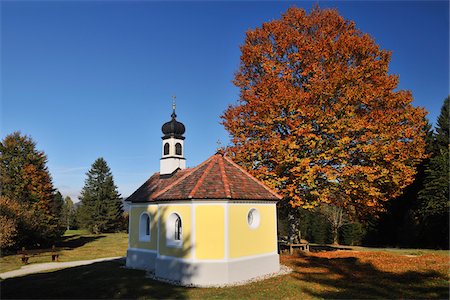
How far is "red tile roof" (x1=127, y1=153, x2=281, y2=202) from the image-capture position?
51.6 ft

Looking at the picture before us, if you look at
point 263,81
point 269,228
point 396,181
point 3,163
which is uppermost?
point 263,81

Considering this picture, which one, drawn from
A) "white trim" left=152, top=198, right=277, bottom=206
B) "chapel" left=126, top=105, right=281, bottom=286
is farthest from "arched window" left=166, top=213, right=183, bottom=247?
"white trim" left=152, top=198, right=277, bottom=206

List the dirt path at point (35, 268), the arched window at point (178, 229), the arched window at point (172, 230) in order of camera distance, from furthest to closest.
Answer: the dirt path at point (35, 268), the arched window at point (178, 229), the arched window at point (172, 230)

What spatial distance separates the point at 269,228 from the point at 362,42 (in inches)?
529

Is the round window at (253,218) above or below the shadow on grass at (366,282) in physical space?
above

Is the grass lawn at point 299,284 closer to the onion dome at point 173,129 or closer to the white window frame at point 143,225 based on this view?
the white window frame at point 143,225

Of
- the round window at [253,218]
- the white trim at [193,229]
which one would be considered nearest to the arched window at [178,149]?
the white trim at [193,229]

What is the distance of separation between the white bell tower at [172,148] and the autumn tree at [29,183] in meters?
17.6

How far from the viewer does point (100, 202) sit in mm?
55156

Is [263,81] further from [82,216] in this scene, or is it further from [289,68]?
[82,216]

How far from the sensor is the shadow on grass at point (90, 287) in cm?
1298

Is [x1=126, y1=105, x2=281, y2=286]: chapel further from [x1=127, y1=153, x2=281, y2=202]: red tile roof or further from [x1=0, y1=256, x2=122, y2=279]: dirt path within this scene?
[x1=0, y1=256, x2=122, y2=279]: dirt path

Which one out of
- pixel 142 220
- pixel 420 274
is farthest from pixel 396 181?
pixel 142 220

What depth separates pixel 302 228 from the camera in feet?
153
